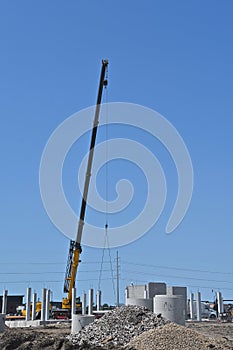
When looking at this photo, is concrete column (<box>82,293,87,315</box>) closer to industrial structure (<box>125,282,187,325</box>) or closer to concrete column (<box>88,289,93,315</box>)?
concrete column (<box>88,289,93,315</box>)

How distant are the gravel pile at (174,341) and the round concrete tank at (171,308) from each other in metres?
8.43

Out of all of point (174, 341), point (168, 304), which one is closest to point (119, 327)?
point (168, 304)

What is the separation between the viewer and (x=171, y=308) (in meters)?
32.2

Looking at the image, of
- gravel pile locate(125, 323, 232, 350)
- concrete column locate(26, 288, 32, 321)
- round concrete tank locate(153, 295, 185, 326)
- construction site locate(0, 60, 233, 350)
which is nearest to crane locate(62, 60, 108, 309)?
construction site locate(0, 60, 233, 350)

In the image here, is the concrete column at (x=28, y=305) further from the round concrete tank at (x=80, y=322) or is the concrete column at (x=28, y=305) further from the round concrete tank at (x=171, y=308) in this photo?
the round concrete tank at (x=80, y=322)

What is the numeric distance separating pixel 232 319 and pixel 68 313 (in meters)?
16.1

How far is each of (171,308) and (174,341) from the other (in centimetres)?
996

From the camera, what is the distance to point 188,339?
885 inches

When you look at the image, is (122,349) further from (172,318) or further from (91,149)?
(91,149)

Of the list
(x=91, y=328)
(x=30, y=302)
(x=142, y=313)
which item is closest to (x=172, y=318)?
(x=142, y=313)

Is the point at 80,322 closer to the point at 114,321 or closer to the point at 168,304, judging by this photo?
the point at 114,321

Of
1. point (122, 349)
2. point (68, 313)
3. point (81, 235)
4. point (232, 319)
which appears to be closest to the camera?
point (122, 349)

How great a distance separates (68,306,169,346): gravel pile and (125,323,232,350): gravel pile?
8.87 feet

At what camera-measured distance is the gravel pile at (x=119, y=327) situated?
86.1 feet
